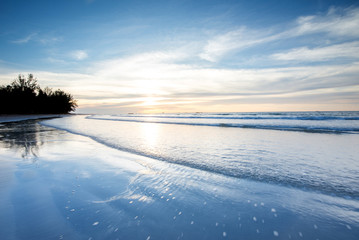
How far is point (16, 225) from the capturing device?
1747mm

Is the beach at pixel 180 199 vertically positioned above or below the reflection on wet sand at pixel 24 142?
above

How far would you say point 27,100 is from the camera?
54.9 metres

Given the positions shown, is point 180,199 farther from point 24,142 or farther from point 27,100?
point 27,100

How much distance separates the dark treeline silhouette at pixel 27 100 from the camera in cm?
5144

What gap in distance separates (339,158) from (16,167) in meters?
8.21

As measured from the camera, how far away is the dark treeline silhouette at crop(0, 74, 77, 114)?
169 feet

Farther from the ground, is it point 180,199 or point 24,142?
point 180,199

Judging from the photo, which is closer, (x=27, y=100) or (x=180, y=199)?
(x=180, y=199)

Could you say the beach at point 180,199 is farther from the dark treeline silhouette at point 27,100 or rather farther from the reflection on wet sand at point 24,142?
the dark treeline silhouette at point 27,100

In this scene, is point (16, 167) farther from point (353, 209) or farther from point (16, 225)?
point (353, 209)

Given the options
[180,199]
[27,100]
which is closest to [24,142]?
[180,199]

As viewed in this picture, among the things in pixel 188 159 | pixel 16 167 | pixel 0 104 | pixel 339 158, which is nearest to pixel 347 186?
pixel 339 158

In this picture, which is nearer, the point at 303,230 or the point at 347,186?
the point at 303,230

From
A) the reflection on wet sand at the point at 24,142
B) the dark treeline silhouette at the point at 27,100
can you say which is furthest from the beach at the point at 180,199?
the dark treeline silhouette at the point at 27,100
